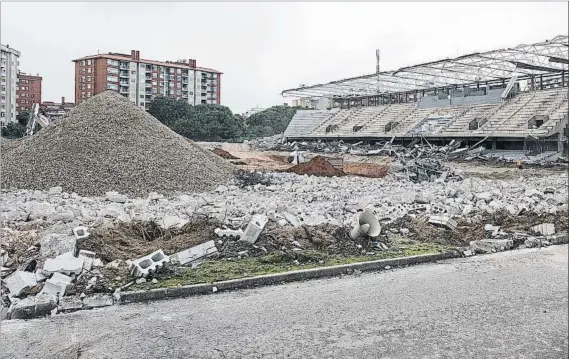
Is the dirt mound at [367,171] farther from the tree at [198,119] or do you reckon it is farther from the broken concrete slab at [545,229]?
the tree at [198,119]

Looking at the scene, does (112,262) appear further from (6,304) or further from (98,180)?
(98,180)

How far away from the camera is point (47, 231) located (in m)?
8.75

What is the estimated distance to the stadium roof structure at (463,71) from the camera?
2966cm

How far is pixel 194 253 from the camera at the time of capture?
309 inches

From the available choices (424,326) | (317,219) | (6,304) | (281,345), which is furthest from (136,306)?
(317,219)

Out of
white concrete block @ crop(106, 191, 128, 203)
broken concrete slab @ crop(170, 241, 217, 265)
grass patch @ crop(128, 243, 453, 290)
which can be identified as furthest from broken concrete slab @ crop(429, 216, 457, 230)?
white concrete block @ crop(106, 191, 128, 203)

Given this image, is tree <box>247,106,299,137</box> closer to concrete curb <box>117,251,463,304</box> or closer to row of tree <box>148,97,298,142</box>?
row of tree <box>148,97,298,142</box>

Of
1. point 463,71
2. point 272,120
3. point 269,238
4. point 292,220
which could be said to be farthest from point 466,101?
point 269,238

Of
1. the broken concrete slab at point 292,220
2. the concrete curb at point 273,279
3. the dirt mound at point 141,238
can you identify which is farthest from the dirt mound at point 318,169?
the concrete curb at point 273,279

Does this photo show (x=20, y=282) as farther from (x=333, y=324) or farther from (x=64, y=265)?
(x=333, y=324)

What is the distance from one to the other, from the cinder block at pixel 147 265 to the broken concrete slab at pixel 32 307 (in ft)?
3.65

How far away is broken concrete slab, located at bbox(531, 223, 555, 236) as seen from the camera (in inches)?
395

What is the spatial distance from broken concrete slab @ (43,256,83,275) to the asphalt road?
112cm

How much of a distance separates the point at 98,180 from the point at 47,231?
6.38m
